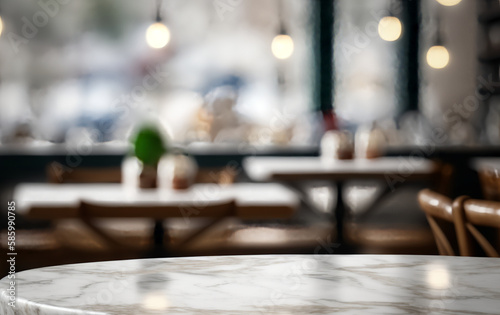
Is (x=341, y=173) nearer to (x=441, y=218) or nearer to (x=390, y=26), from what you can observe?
(x=441, y=218)

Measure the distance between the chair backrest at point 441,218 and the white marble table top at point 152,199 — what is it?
1.09 metres

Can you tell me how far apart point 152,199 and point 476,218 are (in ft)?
5.20

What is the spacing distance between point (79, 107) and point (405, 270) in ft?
21.2

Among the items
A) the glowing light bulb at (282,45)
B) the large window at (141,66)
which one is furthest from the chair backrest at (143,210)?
the large window at (141,66)

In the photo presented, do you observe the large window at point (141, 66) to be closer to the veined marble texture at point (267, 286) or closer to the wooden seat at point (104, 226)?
the wooden seat at point (104, 226)

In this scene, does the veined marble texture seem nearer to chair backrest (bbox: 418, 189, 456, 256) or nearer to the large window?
chair backrest (bbox: 418, 189, 456, 256)

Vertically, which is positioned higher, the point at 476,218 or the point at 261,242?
the point at 476,218

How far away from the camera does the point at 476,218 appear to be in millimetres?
982

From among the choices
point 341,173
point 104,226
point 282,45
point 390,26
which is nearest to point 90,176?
point 104,226

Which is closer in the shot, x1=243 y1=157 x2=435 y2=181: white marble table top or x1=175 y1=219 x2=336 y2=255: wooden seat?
x1=175 y1=219 x2=336 y2=255: wooden seat

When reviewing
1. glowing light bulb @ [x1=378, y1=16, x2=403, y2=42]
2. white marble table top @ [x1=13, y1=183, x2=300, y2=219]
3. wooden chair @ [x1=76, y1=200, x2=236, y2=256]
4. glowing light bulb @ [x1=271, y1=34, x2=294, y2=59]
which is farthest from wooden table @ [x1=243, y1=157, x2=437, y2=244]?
glowing light bulb @ [x1=378, y1=16, x2=403, y2=42]

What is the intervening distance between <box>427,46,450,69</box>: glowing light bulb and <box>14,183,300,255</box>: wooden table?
4.49 metres

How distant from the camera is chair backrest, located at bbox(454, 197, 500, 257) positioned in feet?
3.15

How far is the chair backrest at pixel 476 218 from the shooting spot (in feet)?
3.15
